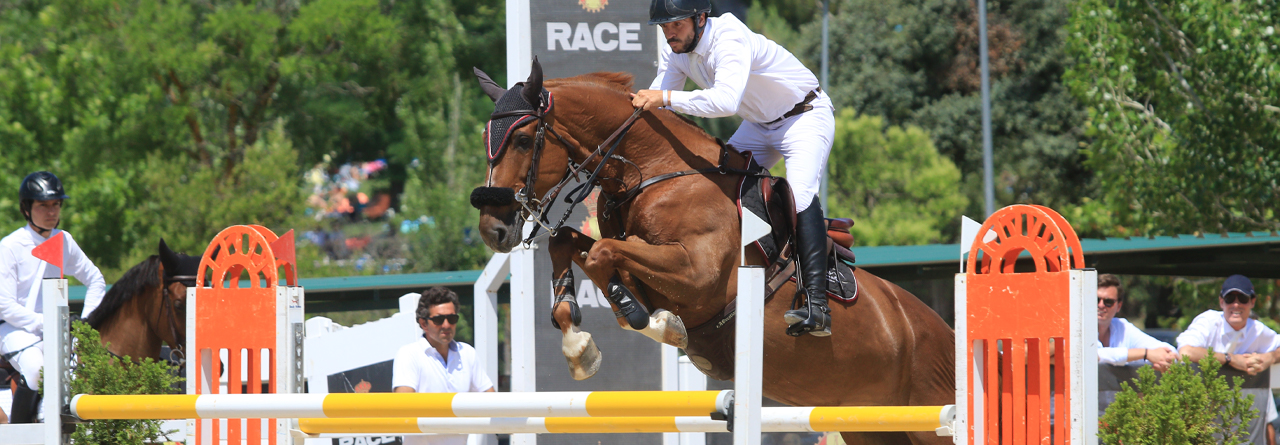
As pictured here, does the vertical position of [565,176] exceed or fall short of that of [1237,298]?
it exceeds it

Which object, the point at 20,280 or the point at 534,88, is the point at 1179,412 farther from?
the point at 20,280

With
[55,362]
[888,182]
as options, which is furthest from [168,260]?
[888,182]

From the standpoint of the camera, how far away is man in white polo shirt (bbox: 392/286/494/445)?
18.7 feet

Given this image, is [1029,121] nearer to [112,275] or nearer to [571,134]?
[112,275]

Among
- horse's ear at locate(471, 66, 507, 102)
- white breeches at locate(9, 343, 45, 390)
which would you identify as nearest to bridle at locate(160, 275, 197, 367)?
white breeches at locate(9, 343, 45, 390)

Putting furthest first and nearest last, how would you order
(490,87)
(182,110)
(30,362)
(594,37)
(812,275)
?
(182,110) → (594,37) → (30,362) → (490,87) → (812,275)

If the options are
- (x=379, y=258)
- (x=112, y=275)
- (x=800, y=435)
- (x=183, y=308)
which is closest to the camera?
(x=183, y=308)

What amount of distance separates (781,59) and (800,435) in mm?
2750

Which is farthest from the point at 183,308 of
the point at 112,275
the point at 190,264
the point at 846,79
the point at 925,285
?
the point at 846,79

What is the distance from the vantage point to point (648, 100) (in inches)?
160

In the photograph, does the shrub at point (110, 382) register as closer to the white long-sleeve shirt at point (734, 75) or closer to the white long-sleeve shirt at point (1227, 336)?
the white long-sleeve shirt at point (734, 75)

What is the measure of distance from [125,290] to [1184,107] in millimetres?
8669

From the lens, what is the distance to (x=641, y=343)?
6.02m

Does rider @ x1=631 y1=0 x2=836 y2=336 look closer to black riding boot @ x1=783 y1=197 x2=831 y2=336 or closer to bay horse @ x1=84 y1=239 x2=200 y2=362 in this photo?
A: black riding boot @ x1=783 y1=197 x2=831 y2=336
